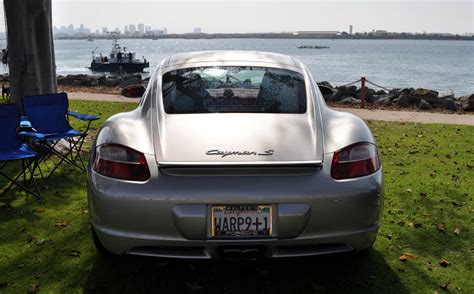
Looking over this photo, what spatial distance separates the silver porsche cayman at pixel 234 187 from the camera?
3.02 m

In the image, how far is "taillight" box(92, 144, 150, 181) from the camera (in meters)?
3.12

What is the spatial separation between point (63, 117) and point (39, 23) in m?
1.87

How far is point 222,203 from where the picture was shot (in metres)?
3.01

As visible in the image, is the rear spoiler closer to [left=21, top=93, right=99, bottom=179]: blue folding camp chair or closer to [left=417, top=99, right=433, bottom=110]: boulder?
[left=21, top=93, right=99, bottom=179]: blue folding camp chair

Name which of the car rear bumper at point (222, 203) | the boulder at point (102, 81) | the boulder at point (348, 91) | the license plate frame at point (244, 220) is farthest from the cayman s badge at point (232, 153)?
the boulder at point (102, 81)

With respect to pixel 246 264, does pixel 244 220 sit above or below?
above

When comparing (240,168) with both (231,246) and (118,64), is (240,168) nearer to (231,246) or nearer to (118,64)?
(231,246)

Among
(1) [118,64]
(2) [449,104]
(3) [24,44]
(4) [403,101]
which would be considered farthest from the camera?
(1) [118,64]

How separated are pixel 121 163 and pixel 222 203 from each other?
697 mm

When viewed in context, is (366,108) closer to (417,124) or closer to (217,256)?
(417,124)

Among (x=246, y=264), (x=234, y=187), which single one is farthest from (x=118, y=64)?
(x=234, y=187)

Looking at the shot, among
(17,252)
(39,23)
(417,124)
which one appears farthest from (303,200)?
(417,124)

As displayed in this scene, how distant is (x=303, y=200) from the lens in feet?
9.95

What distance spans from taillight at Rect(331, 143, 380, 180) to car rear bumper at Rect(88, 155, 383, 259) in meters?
0.05
